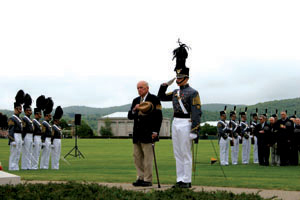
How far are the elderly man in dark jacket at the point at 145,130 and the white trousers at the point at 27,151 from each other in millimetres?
8073

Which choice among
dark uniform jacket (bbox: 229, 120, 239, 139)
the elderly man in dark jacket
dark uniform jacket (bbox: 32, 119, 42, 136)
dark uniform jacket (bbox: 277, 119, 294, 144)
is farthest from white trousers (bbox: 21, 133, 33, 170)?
dark uniform jacket (bbox: 277, 119, 294, 144)

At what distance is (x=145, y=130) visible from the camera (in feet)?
33.3

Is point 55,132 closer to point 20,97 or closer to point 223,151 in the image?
point 20,97

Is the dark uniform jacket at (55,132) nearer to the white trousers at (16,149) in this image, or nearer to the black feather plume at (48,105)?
the black feather plume at (48,105)

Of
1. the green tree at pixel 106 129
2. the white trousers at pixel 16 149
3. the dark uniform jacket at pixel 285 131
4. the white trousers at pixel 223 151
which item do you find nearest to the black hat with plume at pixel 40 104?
the white trousers at pixel 16 149

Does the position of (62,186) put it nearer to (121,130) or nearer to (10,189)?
(10,189)

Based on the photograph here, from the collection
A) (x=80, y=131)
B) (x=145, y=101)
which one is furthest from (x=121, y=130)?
(x=145, y=101)

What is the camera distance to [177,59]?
32.6 feet

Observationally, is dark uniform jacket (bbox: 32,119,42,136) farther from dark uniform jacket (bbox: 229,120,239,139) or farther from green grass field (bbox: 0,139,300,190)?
dark uniform jacket (bbox: 229,120,239,139)

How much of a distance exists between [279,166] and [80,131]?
101 m

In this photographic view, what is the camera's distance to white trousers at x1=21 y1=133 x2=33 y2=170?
56.6ft

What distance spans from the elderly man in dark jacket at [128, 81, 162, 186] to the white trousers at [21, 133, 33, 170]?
26.5ft

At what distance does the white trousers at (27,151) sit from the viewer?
17.2 metres

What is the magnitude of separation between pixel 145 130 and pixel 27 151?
28.0 ft
